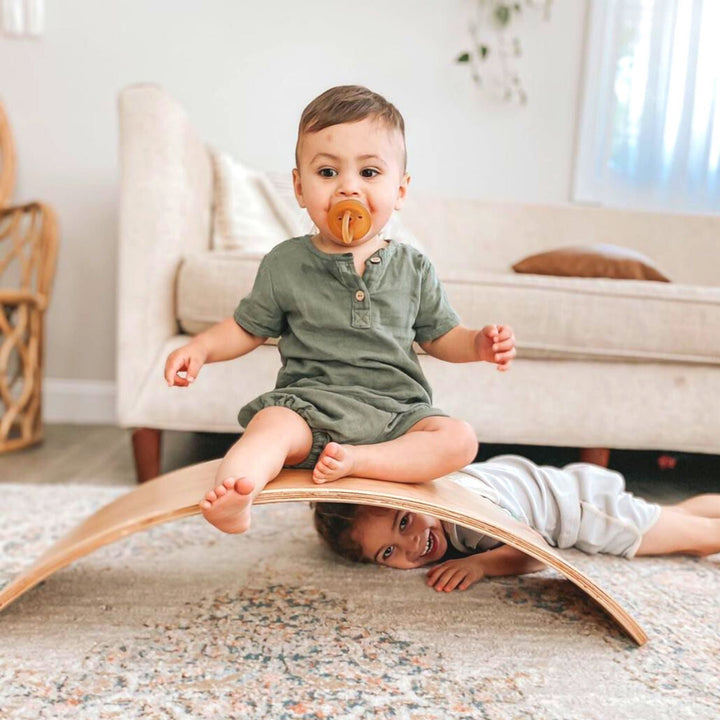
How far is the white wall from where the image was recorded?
97.0 inches

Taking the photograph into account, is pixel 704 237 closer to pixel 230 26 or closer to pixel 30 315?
pixel 230 26

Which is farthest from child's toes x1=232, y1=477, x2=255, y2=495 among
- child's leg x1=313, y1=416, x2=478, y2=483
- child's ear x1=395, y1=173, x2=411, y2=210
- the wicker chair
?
the wicker chair

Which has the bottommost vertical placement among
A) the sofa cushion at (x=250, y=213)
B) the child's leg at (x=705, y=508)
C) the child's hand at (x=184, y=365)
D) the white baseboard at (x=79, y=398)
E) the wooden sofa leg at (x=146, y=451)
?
the white baseboard at (x=79, y=398)

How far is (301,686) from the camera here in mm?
816

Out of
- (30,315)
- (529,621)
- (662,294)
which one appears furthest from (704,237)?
(30,315)

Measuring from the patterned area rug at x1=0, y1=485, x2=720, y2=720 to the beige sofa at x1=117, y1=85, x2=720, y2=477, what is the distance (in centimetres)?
41

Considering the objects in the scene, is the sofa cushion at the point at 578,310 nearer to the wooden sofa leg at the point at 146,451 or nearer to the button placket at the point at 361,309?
the wooden sofa leg at the point at 146,451

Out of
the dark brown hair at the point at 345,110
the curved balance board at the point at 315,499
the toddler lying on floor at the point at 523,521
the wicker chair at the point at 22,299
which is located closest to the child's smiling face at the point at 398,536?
the toddler lying on floor at the point at 523,521

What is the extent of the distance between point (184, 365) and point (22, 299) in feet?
4.22

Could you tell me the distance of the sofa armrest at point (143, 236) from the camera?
1.66m

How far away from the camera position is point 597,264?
1845 mm

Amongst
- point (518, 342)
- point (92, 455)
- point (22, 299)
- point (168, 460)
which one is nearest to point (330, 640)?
point (518, 342)

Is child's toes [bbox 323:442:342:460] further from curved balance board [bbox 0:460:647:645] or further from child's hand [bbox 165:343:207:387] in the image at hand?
child's hand [bbox 165:343:207:387]

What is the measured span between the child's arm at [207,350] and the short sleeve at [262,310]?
14mm
